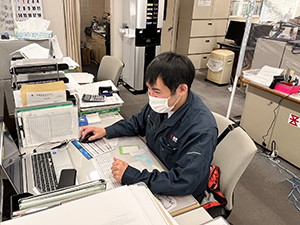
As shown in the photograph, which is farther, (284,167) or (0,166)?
(284,167)

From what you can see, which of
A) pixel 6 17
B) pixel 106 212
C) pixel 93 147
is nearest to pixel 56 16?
pixel 6 17

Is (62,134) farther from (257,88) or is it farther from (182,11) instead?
(182,11)

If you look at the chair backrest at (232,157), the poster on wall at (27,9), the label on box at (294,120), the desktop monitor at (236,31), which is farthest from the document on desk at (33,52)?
the desktop monitor at (236,31)

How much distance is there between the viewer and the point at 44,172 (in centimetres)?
125

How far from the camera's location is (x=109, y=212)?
70 centimetres

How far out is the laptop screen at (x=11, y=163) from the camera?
1.05m

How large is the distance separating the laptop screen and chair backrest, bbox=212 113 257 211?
0.99 m

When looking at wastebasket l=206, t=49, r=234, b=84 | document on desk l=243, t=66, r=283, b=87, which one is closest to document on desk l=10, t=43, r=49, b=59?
document on desk l=243, t=66, r=283, b=87

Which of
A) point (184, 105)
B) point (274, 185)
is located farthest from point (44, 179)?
point (274, 185)

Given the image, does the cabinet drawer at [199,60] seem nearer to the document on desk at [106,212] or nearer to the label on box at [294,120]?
the label on box at [294,120]

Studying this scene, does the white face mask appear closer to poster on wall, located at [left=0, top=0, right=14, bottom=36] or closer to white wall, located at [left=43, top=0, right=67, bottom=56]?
poster on wall, located at [left=0, top=0, right=14, bottom=36]

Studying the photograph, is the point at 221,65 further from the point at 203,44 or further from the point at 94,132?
the point at 94,132

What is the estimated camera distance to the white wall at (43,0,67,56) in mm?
3471

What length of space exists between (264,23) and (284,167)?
2.33 meters
